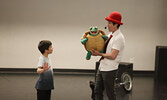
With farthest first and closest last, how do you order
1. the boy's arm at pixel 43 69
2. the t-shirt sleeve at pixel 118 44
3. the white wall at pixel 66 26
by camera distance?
the white wall at pixel 66 26 → the t-shirt sleeve at pixel 118 44 → the boy's arm at pixel 43 69

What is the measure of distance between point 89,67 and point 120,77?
6.07 ft

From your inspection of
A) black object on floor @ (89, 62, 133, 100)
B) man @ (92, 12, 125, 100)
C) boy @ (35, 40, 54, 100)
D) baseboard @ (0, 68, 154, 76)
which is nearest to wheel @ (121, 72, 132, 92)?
black object on floor @ (89, 62, 133, 100)

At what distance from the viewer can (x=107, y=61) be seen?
2.75 metres

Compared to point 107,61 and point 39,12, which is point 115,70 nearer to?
point 107,61

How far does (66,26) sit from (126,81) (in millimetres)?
2448

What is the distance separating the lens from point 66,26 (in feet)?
19.8

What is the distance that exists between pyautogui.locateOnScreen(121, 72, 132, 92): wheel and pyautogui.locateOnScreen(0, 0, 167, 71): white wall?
1736 mm

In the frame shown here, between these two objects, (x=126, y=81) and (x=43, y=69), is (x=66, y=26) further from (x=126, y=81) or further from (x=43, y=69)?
(x=43, y=69)

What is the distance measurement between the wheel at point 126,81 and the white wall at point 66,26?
1.74 m

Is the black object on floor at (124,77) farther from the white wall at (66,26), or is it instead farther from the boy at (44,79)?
the boy at (44,79)

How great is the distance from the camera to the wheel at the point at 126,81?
442 centimetres

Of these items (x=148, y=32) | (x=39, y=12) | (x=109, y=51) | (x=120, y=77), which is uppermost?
(x=39, y=12)

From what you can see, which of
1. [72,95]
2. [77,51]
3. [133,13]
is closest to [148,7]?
[133,13]

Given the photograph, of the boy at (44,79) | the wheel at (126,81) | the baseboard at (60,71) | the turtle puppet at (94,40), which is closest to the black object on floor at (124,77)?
the wheel at (126,81)
